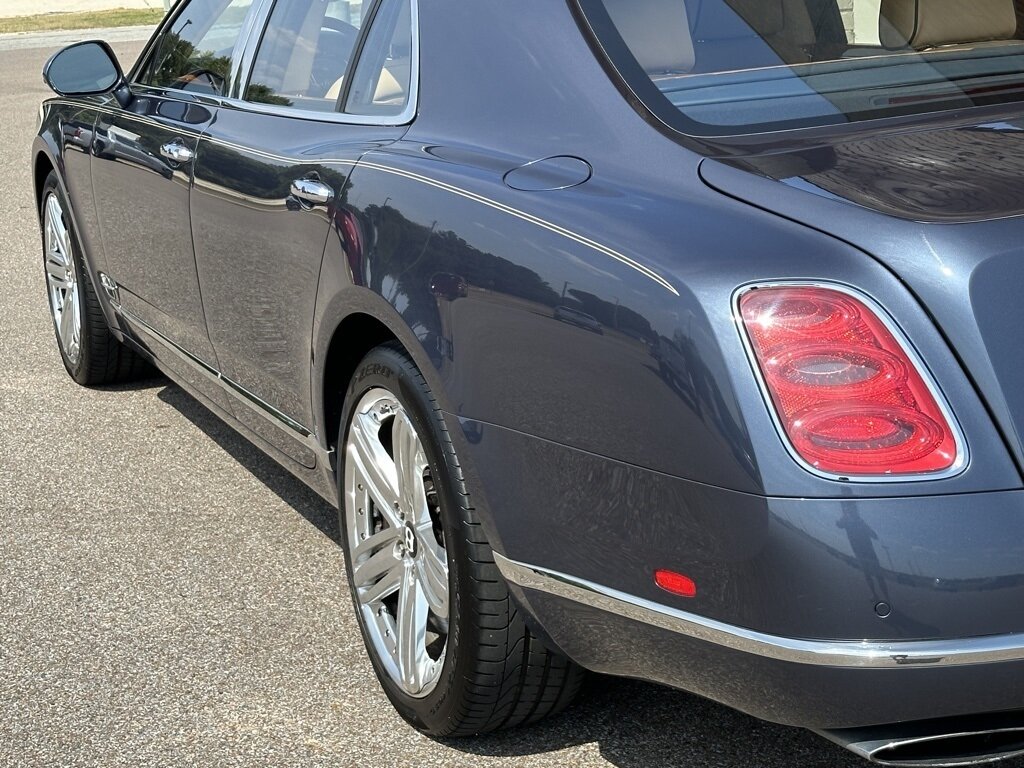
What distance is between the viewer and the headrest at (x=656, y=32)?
2.57 m

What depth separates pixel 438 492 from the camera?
2.70 m

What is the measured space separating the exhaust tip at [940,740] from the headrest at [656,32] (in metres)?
1.19

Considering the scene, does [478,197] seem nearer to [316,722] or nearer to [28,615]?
[316,722]

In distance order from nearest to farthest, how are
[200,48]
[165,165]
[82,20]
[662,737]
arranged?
1. [662,737]
2. [165,165]
3. [200,48]
4. [82,20]

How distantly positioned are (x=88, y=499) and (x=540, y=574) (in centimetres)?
248

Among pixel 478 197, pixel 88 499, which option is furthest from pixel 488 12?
pixel 88 499

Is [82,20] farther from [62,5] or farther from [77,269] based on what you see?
[77,269]

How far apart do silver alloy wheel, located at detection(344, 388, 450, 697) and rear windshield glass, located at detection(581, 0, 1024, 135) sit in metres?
0.82

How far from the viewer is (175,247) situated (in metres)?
4.04

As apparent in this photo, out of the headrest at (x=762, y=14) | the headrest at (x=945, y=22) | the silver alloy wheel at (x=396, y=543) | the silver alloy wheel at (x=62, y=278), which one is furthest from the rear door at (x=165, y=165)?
the headrest at (x=945, y=22)

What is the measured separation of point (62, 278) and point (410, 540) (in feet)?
10.5

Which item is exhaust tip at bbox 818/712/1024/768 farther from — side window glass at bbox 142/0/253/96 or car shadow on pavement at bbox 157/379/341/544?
side window glass at bbox 142/0/253/96

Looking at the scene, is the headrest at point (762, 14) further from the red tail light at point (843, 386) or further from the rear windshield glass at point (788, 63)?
the red tail light at point (843, 386)

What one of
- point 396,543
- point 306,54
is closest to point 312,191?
point 306,54
